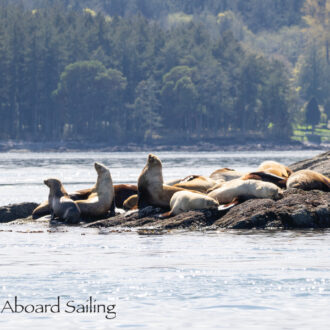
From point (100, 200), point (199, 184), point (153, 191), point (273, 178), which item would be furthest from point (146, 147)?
point (153, 191)

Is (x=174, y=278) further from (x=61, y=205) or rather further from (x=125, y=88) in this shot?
(x=125, y=88)

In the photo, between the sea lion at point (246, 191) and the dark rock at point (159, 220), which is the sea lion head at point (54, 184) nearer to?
the dark rock at point (159, 220)

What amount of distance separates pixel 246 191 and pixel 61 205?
4.51m

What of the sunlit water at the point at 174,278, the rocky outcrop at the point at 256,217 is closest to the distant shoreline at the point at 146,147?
the rocky outcrop at the point at 256,217

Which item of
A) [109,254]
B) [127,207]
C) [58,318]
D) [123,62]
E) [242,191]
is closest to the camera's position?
[58,318]

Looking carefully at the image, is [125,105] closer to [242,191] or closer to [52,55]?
[52,55]

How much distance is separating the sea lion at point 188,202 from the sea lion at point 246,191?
59cm

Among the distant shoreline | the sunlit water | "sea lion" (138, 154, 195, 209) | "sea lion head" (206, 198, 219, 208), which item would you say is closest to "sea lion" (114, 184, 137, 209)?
"sea lion" (138, 154, 195, 209)

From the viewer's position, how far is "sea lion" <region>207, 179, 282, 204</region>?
21.8 metres

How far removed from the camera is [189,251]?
57.4 feet

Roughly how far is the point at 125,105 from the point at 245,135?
22.6 meters

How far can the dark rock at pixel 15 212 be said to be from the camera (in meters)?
25.4

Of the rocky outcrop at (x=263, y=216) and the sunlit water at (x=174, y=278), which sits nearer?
the sunlit water at (x=174, y=278)

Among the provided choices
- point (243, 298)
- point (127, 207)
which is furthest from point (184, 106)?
point (243, 298)
